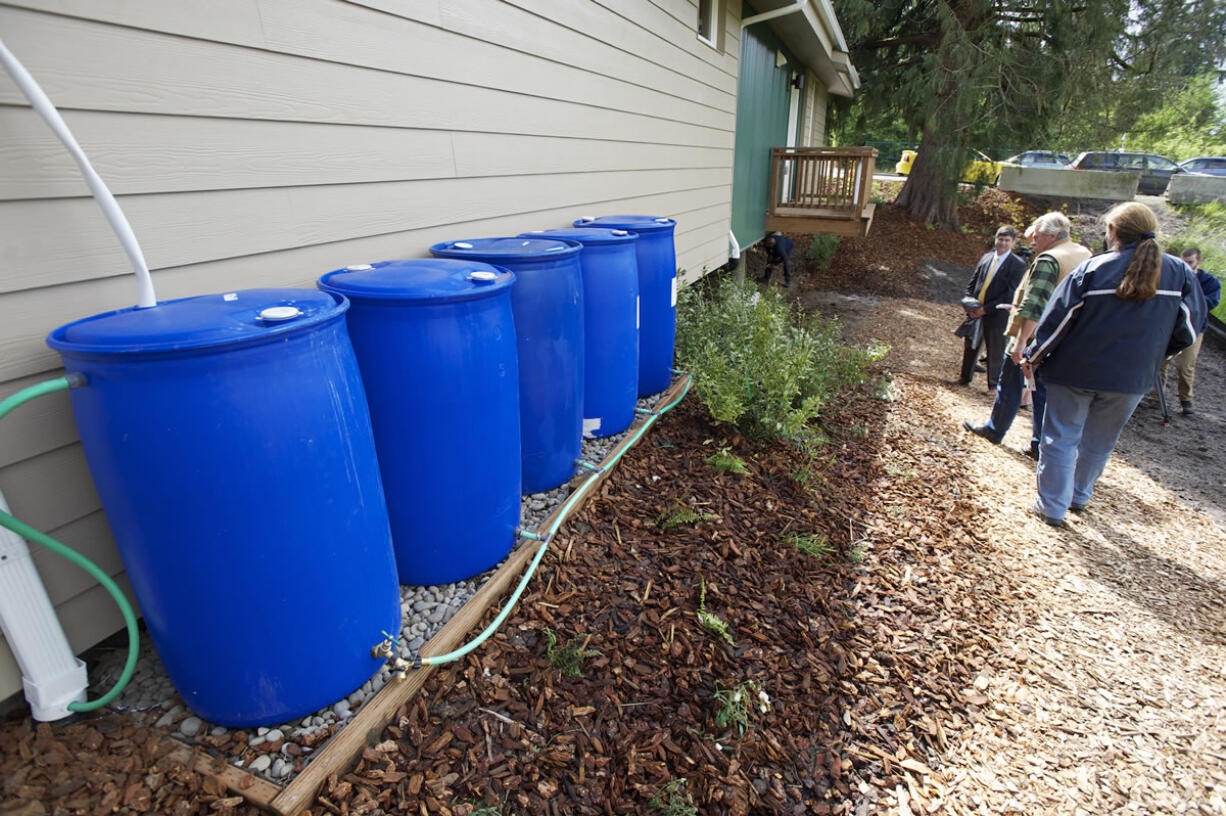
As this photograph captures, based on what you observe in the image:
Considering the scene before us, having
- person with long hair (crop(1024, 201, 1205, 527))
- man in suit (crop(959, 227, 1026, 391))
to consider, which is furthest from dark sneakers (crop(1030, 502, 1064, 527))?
man in suit (crop(959, 227, 1026, 391))

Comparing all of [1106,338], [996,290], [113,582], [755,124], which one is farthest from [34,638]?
[755,124]

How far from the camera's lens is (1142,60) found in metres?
12.3

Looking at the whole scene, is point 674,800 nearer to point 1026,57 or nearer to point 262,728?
point 262,728

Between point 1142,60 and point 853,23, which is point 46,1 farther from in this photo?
point 1142,60

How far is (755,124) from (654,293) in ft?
22.9

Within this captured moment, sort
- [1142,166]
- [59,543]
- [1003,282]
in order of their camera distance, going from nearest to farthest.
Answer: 1. [59,543]
2. [1003,282]
3. [1142,166]

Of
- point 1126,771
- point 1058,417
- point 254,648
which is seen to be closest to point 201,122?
point 254,648

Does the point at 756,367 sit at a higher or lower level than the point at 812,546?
higher

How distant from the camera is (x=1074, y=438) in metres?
3.86

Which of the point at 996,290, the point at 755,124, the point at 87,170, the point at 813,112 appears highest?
the point at 813,112

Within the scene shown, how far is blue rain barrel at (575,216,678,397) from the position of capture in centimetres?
402

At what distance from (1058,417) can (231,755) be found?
4506 mm

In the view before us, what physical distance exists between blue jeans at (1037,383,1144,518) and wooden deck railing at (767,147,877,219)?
21.5ft

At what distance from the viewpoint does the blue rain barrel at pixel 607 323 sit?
10.8ft
